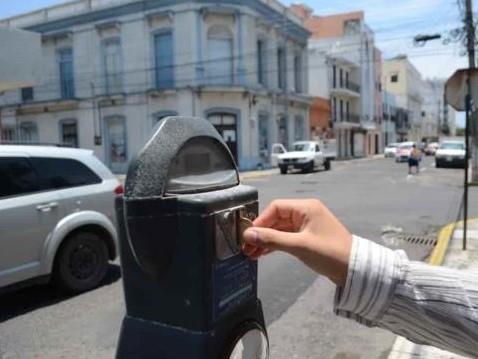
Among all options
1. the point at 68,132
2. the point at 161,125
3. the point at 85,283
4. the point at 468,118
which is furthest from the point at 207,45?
the point at 161,125

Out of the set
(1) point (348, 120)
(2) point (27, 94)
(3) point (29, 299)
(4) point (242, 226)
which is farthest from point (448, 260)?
(1) point (348, 120)

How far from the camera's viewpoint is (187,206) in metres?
1.53

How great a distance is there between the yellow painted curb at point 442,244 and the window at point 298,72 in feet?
80.6

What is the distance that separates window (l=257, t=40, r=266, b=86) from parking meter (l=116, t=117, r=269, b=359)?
27248mm

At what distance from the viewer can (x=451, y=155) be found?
2731cm

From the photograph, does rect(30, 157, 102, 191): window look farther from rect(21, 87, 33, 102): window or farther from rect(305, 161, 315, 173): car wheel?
rect(21, 87, 33, 102): window

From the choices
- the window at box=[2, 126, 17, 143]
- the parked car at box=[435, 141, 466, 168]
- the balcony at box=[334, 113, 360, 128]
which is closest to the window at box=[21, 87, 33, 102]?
the window at box=[2, 126, 17, 143]

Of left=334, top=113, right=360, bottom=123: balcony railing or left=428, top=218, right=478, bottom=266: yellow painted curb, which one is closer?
left=428, top=218, right=478, bottom=266: yellow painted curb

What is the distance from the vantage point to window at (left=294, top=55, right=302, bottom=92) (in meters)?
32.8

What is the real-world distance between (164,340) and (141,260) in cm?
28

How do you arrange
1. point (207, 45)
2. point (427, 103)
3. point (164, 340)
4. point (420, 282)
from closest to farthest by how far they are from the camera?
point (420, 282) → point (164, 340) → point (207, 45) → point (427, 103)

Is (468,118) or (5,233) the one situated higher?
(468,118)

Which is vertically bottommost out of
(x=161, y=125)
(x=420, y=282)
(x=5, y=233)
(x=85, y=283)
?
(x=85, y=283)

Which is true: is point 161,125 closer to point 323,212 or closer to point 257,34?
point 323,212
